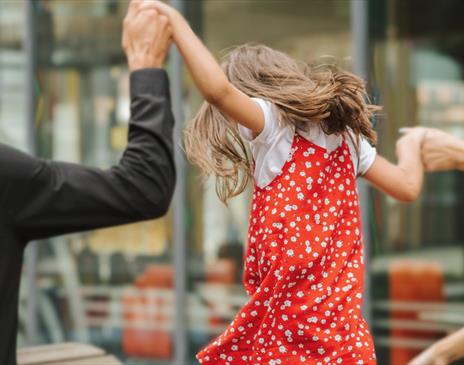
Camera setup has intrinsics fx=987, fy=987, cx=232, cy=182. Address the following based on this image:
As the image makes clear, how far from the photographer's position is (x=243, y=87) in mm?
2650

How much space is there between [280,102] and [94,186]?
93 cm

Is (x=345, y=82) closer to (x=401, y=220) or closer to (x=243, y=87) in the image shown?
(x=243, y=87)

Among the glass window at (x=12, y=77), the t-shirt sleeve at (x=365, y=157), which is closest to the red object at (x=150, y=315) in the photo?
the glass window at (x=12, y=77)

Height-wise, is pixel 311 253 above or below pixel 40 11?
below

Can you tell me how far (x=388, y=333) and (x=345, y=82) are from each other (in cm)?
325

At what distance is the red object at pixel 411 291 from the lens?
213 inches

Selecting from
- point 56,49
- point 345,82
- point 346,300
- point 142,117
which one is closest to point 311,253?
point 346,300

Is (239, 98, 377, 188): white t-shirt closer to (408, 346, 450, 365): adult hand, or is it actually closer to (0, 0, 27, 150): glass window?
(408, 346, 450, 365): adult hand

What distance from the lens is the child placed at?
8.33 ft

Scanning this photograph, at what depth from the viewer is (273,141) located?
256cm

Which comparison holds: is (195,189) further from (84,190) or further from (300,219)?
(84,190)

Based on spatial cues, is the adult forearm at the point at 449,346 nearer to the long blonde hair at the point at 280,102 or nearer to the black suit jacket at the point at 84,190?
the long blonde hair at the point at 280,102

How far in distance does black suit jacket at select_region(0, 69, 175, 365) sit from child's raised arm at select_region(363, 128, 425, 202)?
124 cm

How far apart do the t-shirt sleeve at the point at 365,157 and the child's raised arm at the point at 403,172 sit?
0.02 m
